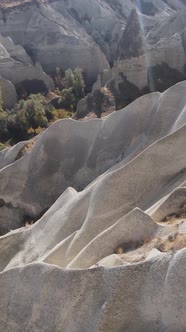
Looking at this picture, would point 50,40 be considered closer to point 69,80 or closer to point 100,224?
point 69,80

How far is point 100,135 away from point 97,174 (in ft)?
5.48

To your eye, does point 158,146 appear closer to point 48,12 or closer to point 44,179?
point 44,179

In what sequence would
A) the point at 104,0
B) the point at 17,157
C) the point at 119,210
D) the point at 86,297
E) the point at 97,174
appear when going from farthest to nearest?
the point at 104,0, the point at 17,157, the point at 97,174, the point at 119,210, the point at 86,297

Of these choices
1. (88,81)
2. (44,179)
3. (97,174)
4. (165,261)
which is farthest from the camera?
(88,81)

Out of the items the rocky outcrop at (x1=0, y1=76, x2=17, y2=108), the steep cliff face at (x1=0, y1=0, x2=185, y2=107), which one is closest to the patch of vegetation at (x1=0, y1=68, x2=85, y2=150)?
the rocky outcrop at (x1=0, y1=76, x2=17, y2=108)

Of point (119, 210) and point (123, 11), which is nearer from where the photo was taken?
point (119, 210)

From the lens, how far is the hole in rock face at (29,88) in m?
43.5

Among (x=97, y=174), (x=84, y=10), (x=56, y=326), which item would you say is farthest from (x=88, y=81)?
(x=56, y=326)

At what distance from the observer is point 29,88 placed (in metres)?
44.1

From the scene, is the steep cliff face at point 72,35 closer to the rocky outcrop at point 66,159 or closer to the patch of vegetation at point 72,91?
the patch of vegetation at point 72,91

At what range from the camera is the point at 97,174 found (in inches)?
692

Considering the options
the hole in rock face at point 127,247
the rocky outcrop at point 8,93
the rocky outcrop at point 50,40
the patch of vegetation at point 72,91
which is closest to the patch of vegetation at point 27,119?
the patch of vegetation at point 72,91

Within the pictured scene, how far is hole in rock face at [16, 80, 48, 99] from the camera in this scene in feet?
143

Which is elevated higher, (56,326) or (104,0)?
(56,326)
